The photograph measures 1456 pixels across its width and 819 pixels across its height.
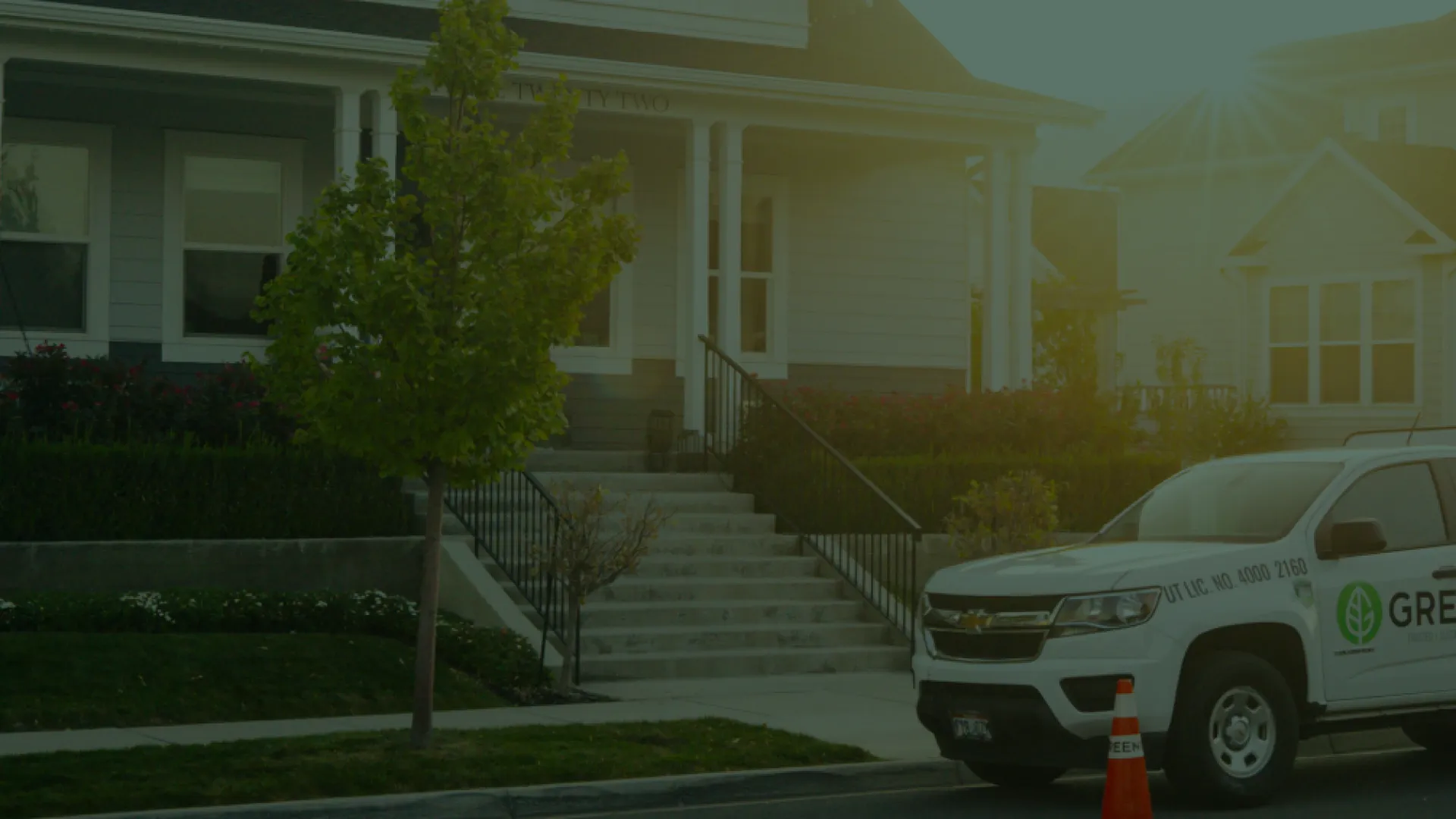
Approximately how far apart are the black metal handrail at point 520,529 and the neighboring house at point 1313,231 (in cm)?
1741

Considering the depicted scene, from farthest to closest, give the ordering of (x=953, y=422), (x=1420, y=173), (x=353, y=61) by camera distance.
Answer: (x=1420, y=173), (x=953, y=422), (x=353, y=61)

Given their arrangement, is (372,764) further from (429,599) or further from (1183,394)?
(1183,394)

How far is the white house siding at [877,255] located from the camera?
2116 centimetres

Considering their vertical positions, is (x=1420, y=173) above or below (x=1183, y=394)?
above

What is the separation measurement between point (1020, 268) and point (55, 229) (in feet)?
32.4

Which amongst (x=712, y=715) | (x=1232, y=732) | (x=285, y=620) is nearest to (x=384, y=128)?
(x=285, y=620)

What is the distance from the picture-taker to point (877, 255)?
851 inches

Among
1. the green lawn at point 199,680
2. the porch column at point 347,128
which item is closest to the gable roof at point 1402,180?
the porch column at point 347,128

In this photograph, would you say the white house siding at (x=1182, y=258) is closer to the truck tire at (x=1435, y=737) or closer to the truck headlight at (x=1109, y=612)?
the truck tire at (x=1435, y=737)

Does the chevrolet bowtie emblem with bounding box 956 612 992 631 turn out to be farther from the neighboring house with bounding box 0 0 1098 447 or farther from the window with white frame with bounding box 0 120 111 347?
the window with white frame with bounding box 0 120 111 347

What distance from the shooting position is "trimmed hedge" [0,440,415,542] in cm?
1415

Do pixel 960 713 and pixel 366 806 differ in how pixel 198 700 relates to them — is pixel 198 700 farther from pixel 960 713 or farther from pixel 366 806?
pixel 960 713

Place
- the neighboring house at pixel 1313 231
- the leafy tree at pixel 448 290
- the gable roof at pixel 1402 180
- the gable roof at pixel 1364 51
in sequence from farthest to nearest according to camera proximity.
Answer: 1. the gable roof at pixel 1364 51
2. the neighboring house at pixel 1313 231
3. the gable roof at pixel 1402 180
4. the leafy tree at pixel 448 290

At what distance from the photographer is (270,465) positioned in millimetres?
15000
